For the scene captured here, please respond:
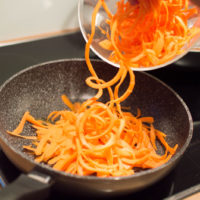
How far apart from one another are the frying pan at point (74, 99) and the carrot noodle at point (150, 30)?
129 millimetres

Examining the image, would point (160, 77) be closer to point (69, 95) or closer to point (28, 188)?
point (69, 95)

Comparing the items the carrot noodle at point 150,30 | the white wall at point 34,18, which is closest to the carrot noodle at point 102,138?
the carrot noodle at point 150,30

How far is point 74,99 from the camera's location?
902mm

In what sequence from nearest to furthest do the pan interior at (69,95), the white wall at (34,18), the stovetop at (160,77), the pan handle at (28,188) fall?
the pan handle at (28,188) → the stovetop at (160,77) → the pan interior at (69,95) → the white wall at (34,18)

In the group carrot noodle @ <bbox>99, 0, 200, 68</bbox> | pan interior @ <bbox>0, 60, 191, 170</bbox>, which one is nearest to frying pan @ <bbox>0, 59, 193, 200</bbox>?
pan interior @ <bbox>0, 60, 191, 170</bbox>

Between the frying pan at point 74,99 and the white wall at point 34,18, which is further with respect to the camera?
the white wall at point 34,18

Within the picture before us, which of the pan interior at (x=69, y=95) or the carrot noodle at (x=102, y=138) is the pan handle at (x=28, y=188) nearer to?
the carrot noodle at (x=102, y=138)

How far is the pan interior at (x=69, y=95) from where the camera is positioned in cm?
76

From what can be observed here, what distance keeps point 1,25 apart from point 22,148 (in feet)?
1.73

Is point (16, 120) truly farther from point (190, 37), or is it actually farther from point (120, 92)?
point (190, 37)

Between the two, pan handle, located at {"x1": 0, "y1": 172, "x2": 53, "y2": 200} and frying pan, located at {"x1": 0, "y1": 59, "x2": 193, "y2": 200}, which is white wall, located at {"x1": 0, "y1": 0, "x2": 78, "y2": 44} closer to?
frying pan, located at {"x1": 0, "y1": 59, "x2": 193, "y2": 200}

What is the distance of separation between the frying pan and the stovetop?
0.05 metres

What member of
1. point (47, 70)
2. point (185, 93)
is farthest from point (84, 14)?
point (185, 93)

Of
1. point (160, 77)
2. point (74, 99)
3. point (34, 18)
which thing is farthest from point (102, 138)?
point (34, 18)
